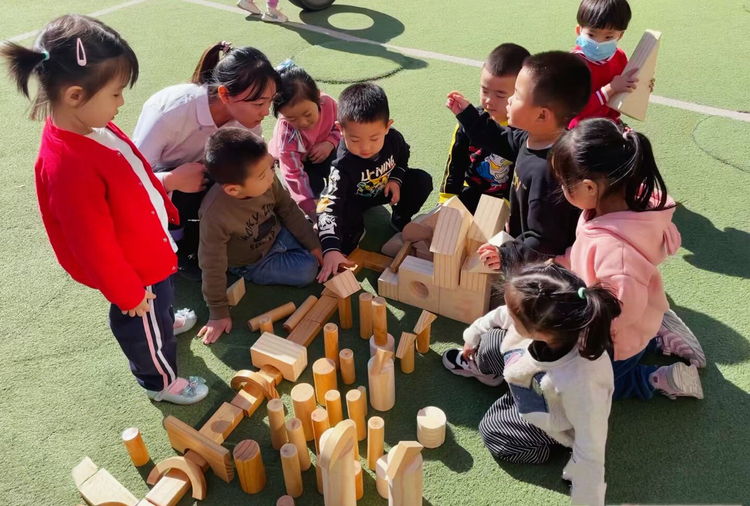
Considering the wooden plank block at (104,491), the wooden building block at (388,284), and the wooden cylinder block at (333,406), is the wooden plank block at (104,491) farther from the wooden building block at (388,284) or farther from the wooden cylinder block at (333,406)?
the wooden building block at (388,284)

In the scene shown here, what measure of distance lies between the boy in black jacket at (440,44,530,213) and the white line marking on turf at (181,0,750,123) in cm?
184

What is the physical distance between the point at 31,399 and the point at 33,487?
377 mm

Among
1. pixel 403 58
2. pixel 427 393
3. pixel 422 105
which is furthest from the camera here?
pixel 403 58

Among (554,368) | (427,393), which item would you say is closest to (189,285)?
(427,393)

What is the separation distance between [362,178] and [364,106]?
0.36 m

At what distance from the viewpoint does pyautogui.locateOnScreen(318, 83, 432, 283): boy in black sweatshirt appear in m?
2.29

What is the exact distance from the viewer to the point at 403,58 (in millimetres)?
4590

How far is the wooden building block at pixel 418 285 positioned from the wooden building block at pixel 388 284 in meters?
0.02

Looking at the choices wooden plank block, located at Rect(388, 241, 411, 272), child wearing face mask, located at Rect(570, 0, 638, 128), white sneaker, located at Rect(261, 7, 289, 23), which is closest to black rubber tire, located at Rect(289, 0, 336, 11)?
white sneaker, located at Rect(261, 7, 289, 23)

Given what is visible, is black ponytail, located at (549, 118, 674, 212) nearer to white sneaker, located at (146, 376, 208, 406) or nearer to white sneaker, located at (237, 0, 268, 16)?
white sneaker, located at (146, 376, 208, 406)

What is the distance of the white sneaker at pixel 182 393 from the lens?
1.99m

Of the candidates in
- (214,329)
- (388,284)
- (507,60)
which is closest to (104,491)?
(214,329)

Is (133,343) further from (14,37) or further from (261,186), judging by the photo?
(14,37)

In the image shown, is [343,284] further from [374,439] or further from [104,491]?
[104,491]
